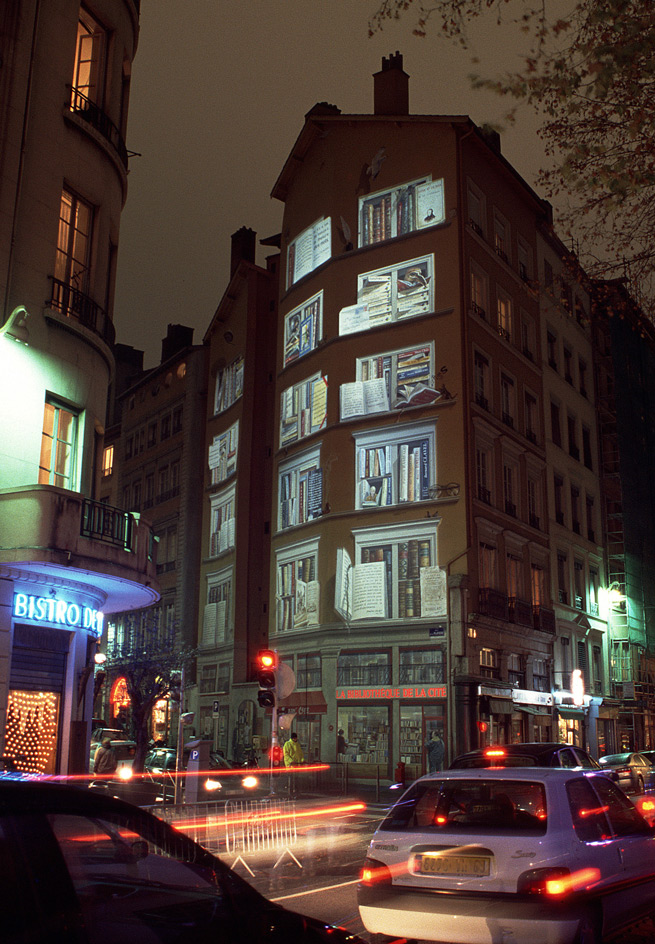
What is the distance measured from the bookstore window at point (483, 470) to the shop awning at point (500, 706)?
7.64 meters

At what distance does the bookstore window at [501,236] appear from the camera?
136 ft

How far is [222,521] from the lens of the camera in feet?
161

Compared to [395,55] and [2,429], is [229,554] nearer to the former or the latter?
[395,55]

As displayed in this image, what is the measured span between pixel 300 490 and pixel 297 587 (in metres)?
4.29

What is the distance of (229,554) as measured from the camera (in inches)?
1865

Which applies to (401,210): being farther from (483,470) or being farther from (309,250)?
(483,470)

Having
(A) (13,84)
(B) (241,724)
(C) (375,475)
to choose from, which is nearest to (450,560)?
(C) (375,475)

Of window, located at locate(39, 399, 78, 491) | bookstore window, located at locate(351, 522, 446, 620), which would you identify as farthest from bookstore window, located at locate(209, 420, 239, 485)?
window, located at locate(39, 399, 78, 491)

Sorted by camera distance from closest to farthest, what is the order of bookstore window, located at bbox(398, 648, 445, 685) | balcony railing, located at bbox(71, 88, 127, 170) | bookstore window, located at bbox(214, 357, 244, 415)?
balcony railing, located at bbox(71, 88, 127, 170) < bookstore window, located at bbox(398, 648, 445, 685) < bookstore window, located at bbox(214, 357, 244, 415)

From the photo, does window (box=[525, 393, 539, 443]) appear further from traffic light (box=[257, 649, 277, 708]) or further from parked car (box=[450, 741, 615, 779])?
parked car (box=[450, 741, 615, 779])

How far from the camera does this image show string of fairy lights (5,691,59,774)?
1620cm

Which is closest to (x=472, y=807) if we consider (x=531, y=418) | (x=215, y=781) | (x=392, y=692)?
(x=215, y=781)

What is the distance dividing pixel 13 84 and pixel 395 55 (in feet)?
98.3

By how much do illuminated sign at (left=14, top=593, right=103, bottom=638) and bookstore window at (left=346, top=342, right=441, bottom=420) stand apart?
20.5m
